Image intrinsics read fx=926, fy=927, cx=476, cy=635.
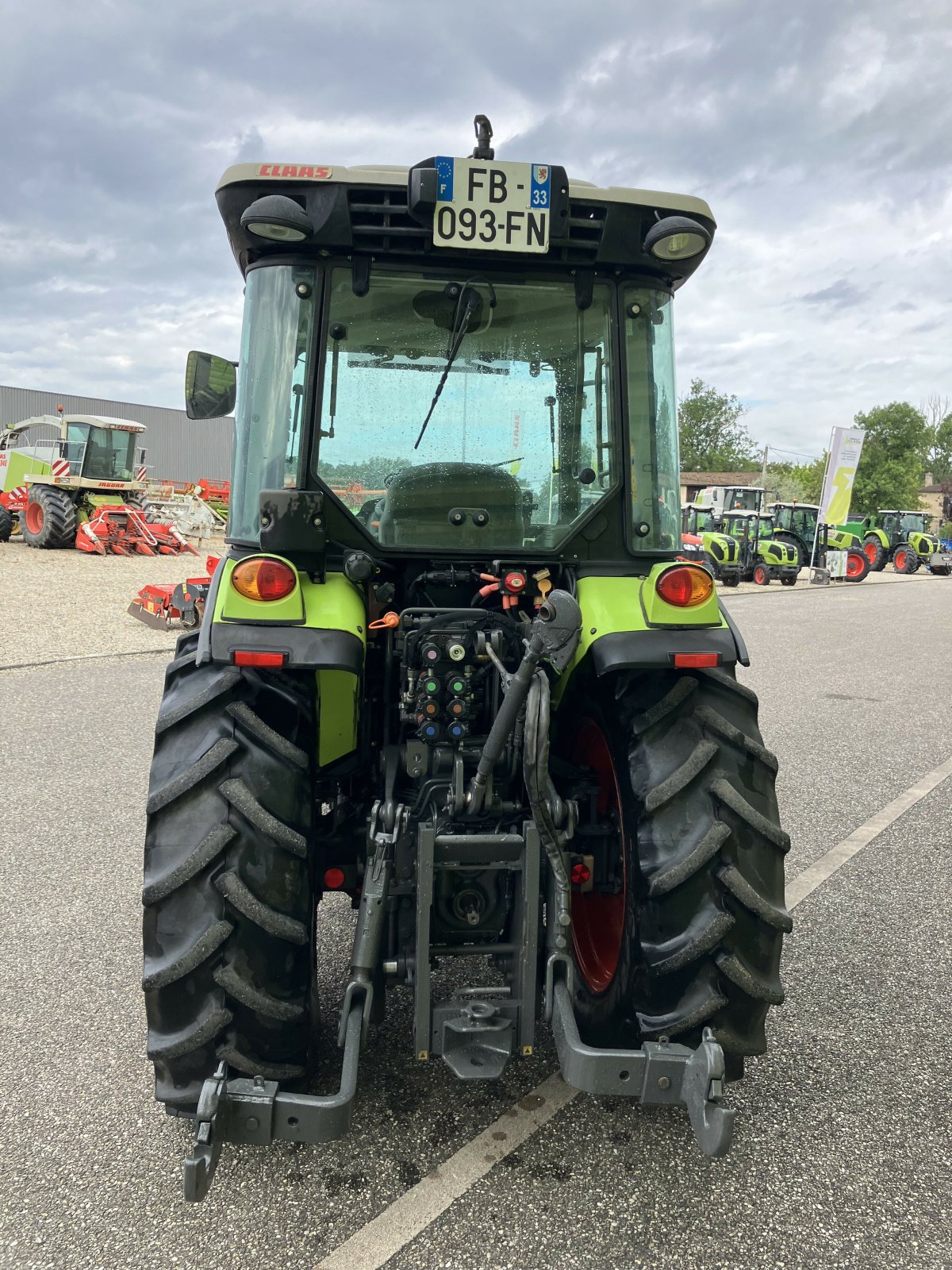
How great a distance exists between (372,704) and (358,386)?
0.95 m

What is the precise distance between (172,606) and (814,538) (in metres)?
24.0

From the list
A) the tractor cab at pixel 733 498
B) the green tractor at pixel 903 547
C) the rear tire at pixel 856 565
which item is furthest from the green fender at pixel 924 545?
the tractor cab at pixel 733 498

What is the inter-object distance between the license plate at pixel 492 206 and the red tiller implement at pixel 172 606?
8.79 m

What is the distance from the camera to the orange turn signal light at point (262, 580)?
2314 mm

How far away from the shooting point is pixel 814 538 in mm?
30000

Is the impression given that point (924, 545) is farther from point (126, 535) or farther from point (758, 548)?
point (126, 535)

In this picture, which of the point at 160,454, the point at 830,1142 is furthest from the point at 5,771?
the point at 160,454

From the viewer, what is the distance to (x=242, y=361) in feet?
8.75

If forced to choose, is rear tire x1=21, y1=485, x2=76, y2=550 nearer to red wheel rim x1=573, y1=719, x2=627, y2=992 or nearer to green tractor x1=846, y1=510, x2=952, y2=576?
red wheel rim x1=573, y1=719, x2=627, y2=992

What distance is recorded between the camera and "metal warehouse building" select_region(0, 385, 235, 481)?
4506 cm

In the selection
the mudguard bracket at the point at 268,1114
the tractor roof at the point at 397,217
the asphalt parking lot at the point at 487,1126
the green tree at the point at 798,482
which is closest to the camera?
the mudguard bracket at the point at 268,1114

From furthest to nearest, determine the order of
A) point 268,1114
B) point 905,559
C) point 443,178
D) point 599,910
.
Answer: point 905,559, point 599,910, point 443,178, point 268,1114

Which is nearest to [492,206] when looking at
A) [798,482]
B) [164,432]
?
[164,432]

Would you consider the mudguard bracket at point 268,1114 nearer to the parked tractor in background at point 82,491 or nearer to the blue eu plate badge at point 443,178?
the blue eu plate badge at point 443,178
